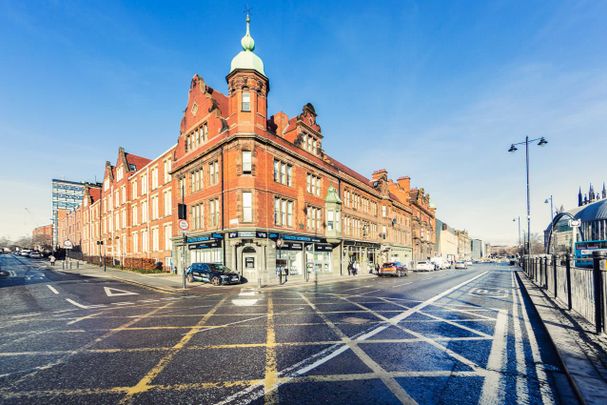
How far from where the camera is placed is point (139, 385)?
4.79 metres

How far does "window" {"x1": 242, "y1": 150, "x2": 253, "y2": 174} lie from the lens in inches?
976

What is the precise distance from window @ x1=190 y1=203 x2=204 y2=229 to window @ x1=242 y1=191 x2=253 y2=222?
609 cm

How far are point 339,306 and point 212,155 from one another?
65.4 ft

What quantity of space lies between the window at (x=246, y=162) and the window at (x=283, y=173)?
9.51ft

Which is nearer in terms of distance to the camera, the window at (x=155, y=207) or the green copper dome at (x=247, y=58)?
the green copper dome at (x=247, y=58)

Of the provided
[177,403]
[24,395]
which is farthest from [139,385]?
[24,395]

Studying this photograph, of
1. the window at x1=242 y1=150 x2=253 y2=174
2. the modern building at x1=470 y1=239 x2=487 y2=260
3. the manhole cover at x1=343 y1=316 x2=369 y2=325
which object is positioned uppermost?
the window at x1=242 y1=150 x2=253 y2=174

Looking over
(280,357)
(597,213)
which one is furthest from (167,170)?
(597,213)

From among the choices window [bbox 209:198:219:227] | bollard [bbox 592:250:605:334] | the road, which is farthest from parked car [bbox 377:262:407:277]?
bollard [bbox 592:250:605:334]

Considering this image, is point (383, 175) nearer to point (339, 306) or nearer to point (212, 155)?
point (212, 155)

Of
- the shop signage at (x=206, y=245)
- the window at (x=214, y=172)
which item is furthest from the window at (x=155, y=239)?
the window at (x=214, y=172)

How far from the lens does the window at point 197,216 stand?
28.6 meters

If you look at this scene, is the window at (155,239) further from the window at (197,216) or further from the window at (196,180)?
the window at (196,180)

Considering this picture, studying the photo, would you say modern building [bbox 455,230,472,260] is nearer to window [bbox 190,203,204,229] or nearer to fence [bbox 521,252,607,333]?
window [bbox 190,203,204,229]
